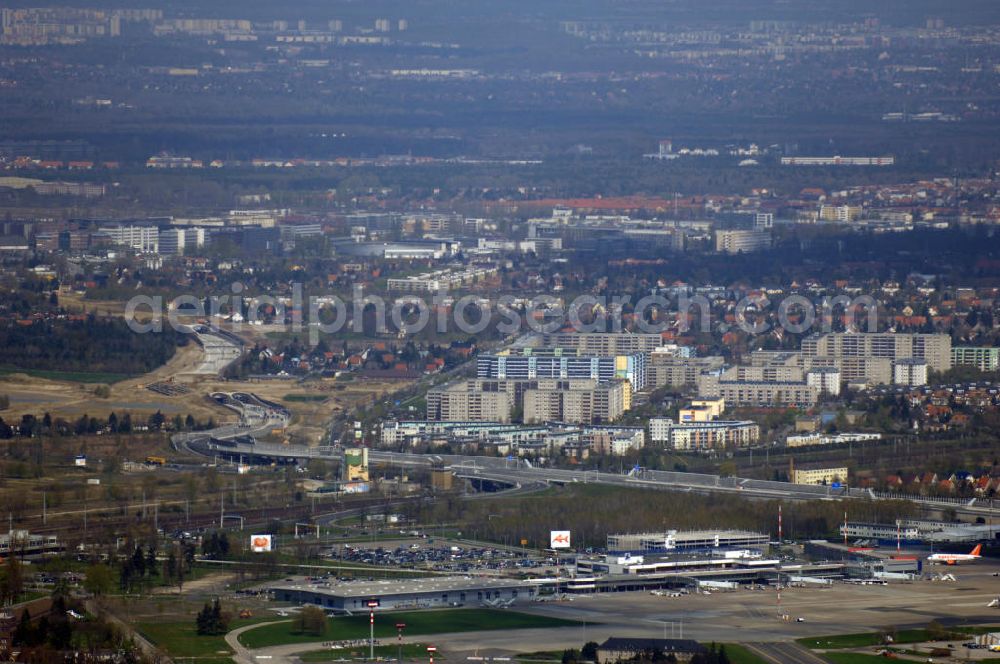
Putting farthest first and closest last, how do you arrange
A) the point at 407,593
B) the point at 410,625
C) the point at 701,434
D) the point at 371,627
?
the point at 701,434 → the point at 407,593 → the point at 410,625 → the point at 371,627

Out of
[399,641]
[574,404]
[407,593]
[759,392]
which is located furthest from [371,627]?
[759,392]

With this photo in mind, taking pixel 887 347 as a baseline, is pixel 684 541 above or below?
below

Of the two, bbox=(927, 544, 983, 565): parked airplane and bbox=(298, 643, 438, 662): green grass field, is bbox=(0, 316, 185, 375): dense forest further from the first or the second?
bbox=(298, 643, 438, 662): green grass field

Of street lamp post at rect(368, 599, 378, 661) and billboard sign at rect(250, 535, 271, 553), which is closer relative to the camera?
street lamp post at rect(368, 599, 378, 661)

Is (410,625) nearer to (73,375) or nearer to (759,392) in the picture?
(759,392)

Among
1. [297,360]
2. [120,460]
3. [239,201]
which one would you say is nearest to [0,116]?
[239,201]

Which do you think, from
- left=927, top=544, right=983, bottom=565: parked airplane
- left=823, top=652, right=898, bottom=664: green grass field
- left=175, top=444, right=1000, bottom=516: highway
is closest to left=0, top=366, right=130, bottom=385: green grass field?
left=175, top=444, right=1000, bottom=516: highway

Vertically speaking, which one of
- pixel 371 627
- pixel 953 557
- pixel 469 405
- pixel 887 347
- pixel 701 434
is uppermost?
pixel 887 347
